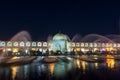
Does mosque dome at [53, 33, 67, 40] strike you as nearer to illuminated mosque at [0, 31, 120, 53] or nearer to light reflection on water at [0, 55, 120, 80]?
illuminated mosque at [0, 31, 120, 53]

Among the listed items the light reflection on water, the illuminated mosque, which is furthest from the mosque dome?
the light reflection on water

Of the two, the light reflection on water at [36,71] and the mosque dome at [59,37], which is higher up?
the mosque dome at [59,37]

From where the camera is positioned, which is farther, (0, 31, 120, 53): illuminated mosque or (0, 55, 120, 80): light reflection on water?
(0, 31, 120, 53): illuminated mosque

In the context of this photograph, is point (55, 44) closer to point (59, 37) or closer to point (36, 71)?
point (59, 37)

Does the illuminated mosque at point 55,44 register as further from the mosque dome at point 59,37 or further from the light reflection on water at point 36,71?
the light reflection on water at point 36,71

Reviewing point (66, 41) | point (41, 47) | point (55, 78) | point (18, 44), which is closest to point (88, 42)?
point (66, 41)

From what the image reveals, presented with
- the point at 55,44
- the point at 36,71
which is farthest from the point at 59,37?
the point at 36,71

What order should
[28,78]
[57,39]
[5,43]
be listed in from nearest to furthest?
[28,78] → [5,43] → [57,39]

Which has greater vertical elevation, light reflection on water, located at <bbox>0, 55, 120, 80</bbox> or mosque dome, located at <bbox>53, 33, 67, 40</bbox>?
mosque dome, located at <bbox>53, 33, 67, 40</bbox>

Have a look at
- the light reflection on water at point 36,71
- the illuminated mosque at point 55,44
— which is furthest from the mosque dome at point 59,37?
the light reflection on water at point 36,71

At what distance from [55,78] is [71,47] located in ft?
330

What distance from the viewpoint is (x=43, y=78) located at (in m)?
17.0

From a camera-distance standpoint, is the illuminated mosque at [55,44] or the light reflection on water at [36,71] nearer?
the light reflection on water at [36,71]

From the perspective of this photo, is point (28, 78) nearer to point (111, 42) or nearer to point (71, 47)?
point (71, 47)
